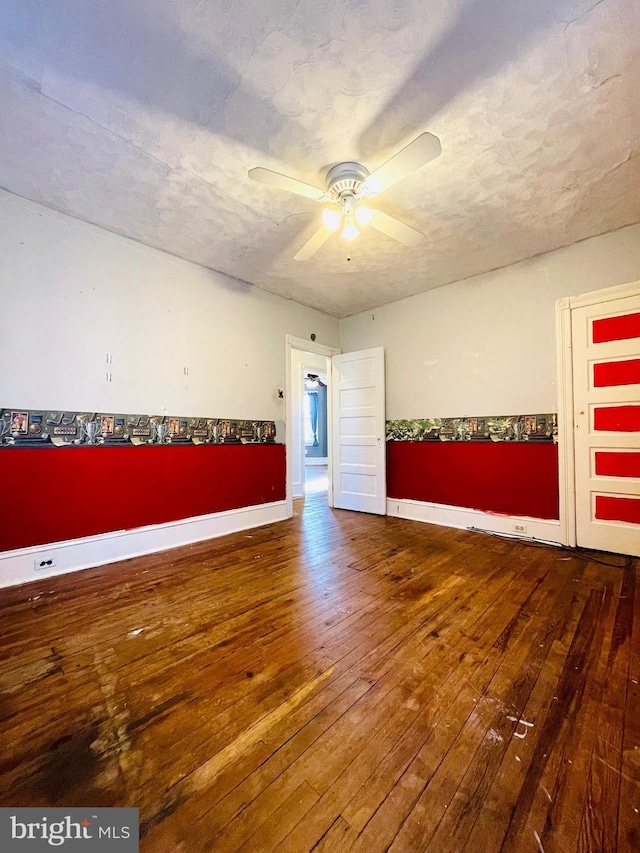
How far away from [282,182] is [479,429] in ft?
9.57

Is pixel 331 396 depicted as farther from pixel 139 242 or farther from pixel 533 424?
pixel 139 242

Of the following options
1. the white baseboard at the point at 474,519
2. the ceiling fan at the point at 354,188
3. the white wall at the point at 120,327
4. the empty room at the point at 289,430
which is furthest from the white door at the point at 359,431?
the ceiling fan at the point at 354,188

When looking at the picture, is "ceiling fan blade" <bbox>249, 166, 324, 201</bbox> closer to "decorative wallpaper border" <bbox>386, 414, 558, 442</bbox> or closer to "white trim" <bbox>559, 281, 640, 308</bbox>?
"white trim" <bbox>559, 281, 640, 308</bbox>

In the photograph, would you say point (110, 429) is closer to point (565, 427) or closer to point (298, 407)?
point (298, 407)

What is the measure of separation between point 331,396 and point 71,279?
310 centimetres

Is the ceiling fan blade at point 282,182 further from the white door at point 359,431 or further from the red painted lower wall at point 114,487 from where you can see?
the white door at point 359,431

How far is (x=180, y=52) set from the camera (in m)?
1.48

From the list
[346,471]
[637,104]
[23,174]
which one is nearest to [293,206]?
[23,174]

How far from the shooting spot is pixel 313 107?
5.60 ft

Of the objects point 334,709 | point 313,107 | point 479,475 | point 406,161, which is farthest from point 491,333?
point 334,709

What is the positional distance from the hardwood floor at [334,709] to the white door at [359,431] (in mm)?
1953

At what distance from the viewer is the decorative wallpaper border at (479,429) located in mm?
3166

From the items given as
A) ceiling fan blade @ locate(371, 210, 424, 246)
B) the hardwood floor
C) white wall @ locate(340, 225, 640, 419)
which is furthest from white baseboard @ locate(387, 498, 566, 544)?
ceiling fan blade @ locate(371, 210, 424, 246)

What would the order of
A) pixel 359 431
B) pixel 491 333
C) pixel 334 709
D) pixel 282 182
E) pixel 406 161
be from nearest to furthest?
pixel 334 709
pixel 406 161
pixel 282 182
pixel 491 333
pixel 359 431
